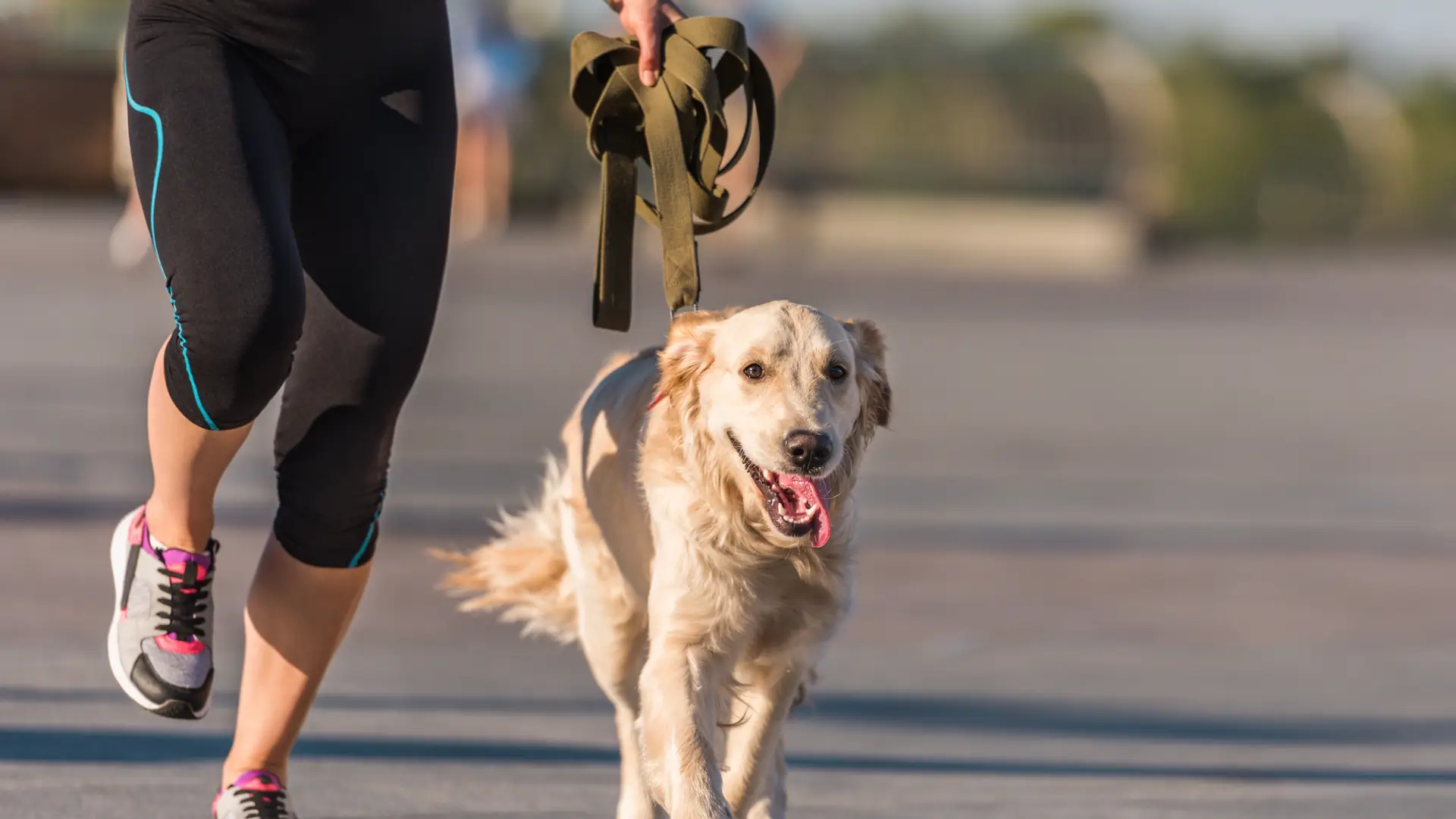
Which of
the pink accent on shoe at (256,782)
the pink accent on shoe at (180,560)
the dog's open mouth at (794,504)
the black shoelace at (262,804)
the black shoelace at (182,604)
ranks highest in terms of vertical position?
the dog's open mouth at (794,504)

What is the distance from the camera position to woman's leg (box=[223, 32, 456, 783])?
167 inches

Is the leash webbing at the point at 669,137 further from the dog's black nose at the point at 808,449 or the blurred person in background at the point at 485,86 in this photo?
the blurred person in background at the point at 485,86

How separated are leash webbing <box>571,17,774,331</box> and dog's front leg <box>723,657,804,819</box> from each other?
806 mm

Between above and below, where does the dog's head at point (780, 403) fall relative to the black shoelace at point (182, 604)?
above

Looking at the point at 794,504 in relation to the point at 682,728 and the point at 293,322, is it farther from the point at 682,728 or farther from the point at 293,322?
the point at 293,322

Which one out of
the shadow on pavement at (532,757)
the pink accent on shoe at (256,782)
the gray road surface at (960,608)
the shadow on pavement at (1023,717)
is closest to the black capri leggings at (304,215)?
the pink accent on shoe at (256,782)

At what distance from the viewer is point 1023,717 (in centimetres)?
623

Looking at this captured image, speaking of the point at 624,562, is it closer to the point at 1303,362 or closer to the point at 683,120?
the point at 683,120

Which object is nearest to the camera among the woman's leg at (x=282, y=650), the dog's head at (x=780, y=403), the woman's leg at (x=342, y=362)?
the dog's head at (x=780, y=403)

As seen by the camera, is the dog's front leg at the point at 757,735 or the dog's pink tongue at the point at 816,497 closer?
the dog's pink tongue at the point at 816,497

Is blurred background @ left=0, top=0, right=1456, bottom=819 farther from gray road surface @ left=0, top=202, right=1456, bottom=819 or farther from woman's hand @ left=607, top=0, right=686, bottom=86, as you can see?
woman's hand @ left=607, top=0, right=686, bottom=86

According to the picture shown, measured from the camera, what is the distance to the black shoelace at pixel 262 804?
427 centimetres

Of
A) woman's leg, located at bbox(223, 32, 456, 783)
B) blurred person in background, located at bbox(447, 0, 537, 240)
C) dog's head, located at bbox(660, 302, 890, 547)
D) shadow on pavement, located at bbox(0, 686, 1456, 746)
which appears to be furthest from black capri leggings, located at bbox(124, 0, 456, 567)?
blurred person in background, located at bbox(447, 0, 537, 240)

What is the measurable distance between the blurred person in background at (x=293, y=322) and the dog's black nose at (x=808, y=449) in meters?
0.75
